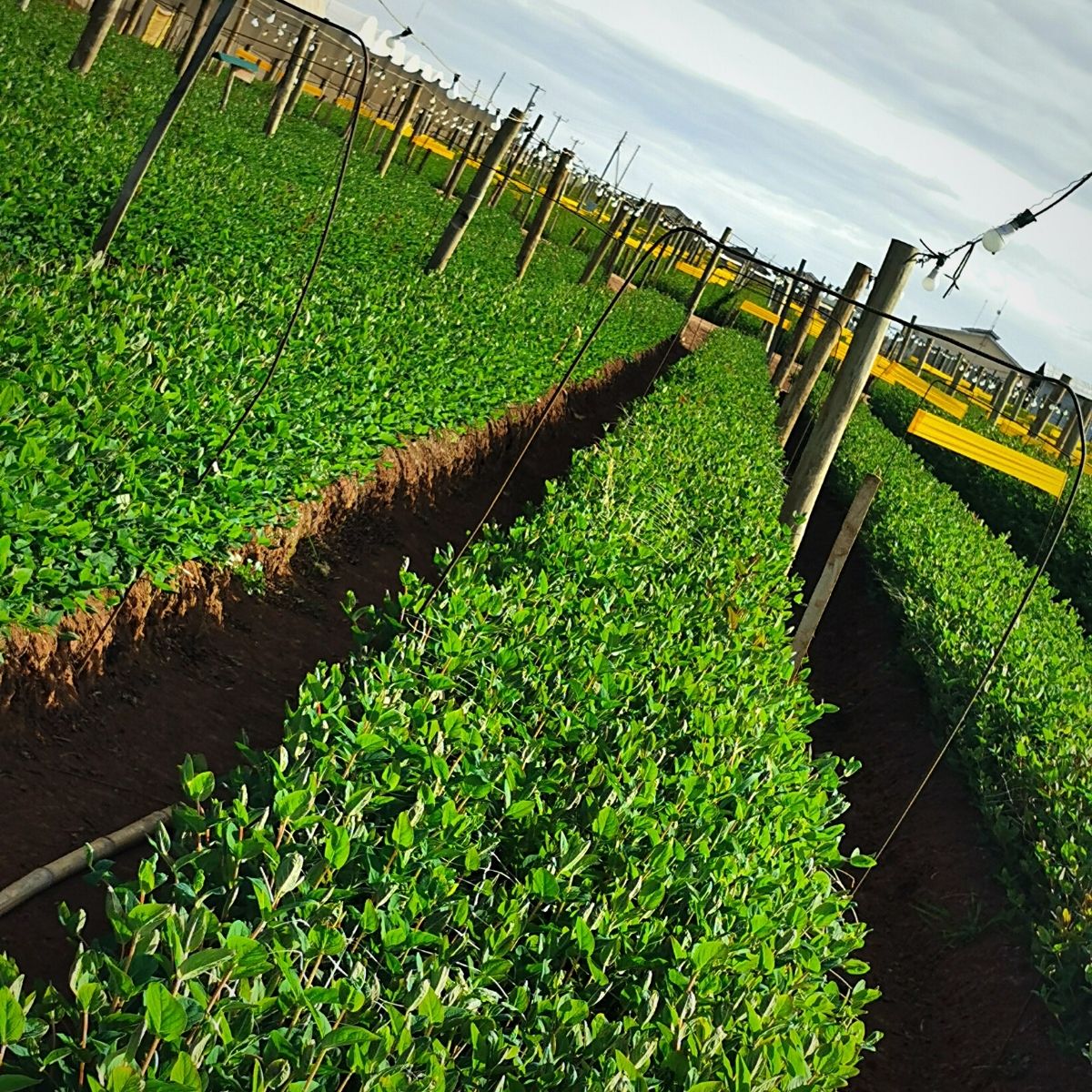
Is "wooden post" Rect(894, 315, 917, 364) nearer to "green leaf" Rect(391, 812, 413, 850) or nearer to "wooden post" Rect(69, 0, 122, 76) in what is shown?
"green leaf" Rect(391, 812, 413, 850)

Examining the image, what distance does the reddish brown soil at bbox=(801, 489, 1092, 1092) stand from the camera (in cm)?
620

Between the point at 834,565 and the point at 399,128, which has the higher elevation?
the point at 399,128

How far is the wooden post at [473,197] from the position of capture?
1492 cm

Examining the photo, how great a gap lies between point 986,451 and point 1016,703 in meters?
2.56

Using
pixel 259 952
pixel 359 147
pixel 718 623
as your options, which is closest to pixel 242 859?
pixel 259 952

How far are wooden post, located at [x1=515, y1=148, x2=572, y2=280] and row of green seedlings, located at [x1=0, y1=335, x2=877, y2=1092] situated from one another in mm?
16012

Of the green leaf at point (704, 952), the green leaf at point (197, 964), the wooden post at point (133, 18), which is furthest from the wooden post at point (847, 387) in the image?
the wooden post at point (133, 18)

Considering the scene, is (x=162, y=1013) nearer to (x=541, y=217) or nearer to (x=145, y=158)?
(x=145, y=158)

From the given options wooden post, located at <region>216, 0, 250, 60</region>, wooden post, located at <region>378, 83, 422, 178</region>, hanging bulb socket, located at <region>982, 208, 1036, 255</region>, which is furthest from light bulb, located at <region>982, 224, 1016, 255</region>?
wooden post, located at <region>378, 83, 422, 178</region>

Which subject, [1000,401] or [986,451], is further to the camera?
[1000,401]

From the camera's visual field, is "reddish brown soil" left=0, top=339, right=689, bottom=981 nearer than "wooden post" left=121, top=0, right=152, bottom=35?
Yes

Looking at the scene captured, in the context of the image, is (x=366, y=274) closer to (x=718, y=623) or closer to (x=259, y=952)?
(x=718, y=623)

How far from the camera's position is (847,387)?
986cm

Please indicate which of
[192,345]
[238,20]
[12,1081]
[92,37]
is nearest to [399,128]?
[238,20]
